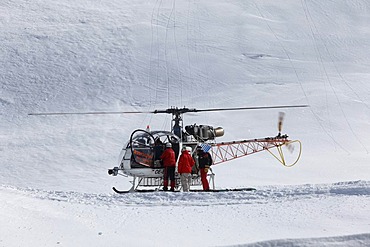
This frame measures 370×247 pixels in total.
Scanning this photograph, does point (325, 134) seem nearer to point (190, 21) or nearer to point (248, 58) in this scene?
point (248, 58)

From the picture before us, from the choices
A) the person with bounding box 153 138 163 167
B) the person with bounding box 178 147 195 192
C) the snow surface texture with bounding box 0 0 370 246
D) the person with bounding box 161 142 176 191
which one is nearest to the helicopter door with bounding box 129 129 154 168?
the person with bounding box 153 138 163 167

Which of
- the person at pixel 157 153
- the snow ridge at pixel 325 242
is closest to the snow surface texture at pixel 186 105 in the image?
the snow ridge at pixel 325 242

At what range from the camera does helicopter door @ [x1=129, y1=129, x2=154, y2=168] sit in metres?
13.7

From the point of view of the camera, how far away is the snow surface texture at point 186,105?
875 centimetres

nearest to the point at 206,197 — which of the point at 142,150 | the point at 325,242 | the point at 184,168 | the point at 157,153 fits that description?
the point at 184,168

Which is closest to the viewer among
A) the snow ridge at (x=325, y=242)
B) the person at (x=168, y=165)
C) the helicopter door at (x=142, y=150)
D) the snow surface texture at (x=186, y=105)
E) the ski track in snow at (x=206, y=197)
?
the snow ridge at (x=325, y=242)

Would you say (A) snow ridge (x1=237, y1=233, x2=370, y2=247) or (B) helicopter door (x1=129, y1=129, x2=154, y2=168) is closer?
(A) snow ridge (x1=237, y1=233, x2=370, y2=247)

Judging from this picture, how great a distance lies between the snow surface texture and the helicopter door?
1455mm

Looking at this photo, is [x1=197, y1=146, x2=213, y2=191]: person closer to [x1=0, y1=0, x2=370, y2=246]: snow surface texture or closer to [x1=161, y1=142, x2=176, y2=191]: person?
[x1=161, y1=142, x2=176, y2=191]: person

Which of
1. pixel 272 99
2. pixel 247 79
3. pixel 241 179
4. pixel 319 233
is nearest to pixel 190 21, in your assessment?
pixel 247 79

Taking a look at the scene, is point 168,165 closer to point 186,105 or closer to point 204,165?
point 204,165

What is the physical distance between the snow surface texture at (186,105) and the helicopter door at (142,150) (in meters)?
1.45

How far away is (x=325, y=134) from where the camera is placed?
90.2 feet

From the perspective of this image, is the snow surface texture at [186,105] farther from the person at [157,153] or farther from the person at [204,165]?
the person at [204,165]
